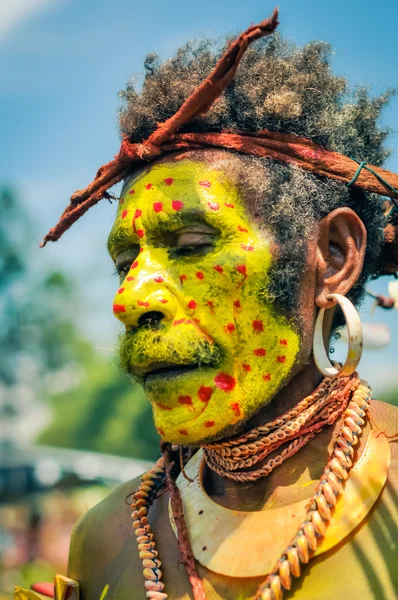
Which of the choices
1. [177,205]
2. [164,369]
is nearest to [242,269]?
[177,205]

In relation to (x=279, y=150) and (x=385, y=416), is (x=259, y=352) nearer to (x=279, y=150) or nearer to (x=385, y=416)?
(x=385, y=416)

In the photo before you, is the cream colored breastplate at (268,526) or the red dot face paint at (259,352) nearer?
the cream colored breastplate at (268,526)

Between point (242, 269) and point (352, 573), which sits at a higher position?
point (242, 269)

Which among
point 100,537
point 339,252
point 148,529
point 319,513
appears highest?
point 339,252

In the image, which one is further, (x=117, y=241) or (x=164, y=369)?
(x=117, y=241)

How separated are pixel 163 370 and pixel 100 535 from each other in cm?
98

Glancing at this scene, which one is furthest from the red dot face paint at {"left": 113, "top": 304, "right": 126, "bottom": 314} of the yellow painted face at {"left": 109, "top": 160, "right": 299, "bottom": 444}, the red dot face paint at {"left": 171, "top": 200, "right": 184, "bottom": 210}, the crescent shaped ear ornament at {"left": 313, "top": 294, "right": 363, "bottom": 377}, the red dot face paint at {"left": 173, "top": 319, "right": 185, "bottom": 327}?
the crescent shaped ear ornament at {"left": 313, "top": 294, "right": 363, "bottom": 377}

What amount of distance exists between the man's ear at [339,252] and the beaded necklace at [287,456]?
356 mm

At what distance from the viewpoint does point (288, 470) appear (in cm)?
258

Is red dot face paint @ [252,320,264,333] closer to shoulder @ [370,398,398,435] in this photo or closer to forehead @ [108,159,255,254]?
forehead @ [108,159,255,254]

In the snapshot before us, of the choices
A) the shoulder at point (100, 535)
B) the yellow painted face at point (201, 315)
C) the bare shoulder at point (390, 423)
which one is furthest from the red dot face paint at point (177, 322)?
the shoulder at point (100, 535)

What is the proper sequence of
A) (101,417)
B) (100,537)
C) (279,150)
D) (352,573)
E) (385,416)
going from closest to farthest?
(352,573)
(385,416)
(279,150)
(100,537)
(101,417)

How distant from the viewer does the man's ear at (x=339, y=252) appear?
107 inches

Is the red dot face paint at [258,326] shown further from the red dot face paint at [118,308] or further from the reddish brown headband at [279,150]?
the reddish brown headband at [279,150]
